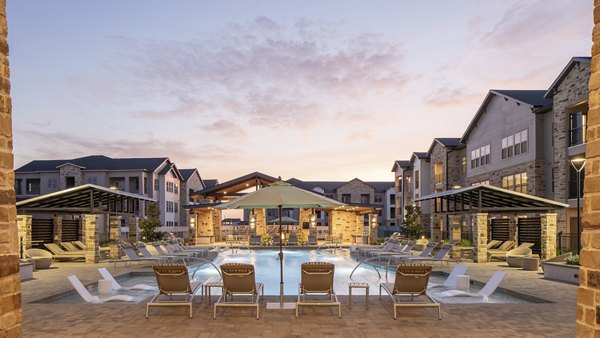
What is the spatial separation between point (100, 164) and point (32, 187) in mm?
7928

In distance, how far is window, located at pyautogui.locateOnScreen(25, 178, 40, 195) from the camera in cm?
4641

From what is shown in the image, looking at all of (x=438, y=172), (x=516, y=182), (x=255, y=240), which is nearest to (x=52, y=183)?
(x=255, y=240)

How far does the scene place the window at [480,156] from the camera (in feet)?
102

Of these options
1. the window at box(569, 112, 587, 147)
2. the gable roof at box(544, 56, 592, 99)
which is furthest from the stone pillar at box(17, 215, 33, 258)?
the gable roof at box(544, 56, 592, 99)

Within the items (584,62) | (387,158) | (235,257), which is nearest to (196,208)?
(235,257)

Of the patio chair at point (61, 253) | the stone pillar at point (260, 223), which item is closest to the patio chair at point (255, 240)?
the stone pillar at point (260, 223)

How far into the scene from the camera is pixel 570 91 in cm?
2219

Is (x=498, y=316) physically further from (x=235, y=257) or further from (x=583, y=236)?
(x=235, y=257)

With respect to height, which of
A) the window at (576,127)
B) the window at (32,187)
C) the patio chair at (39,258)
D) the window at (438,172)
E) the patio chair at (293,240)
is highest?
the window at (576,127)

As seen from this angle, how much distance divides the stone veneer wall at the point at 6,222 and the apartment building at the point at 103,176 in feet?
136

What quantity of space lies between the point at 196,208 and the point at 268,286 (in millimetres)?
19724

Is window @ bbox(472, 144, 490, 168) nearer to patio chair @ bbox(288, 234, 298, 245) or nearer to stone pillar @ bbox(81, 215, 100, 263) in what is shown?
patio chair @ bbox(288, 234, 298, 245)

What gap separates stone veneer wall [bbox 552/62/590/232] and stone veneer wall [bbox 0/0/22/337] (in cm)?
2383

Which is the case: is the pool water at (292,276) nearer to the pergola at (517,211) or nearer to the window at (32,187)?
the pergola at (517,211)
